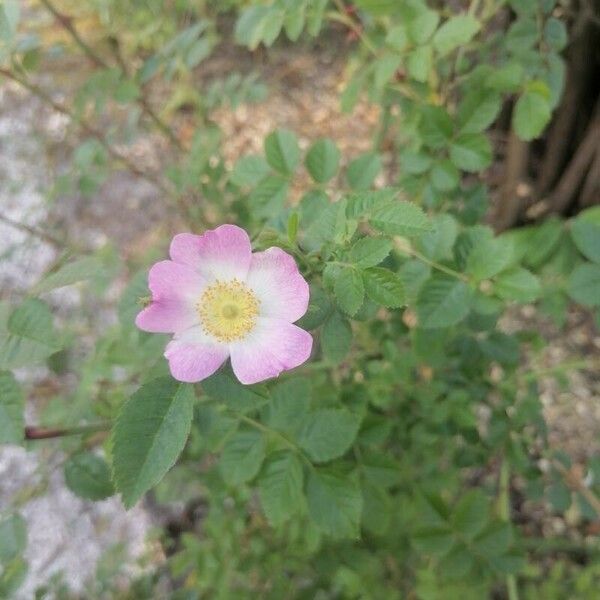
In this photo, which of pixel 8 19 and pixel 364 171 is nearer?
pixel 8 19

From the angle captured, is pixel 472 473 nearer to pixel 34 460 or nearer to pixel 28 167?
pixel 34 460

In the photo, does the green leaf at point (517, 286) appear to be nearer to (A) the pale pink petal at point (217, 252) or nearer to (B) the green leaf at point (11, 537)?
(A) the pale pink petal at point (217, 252)

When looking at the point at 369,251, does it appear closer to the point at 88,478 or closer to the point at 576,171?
the point at 88,478

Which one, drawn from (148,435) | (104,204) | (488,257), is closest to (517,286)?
(488,257)

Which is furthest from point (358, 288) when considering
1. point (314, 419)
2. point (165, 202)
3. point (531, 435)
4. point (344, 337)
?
point (165, 202)

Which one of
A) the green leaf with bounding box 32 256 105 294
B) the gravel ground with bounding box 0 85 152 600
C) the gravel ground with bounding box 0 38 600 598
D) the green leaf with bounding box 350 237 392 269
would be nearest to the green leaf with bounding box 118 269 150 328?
the green leaf with bounding box 32 256 105 294

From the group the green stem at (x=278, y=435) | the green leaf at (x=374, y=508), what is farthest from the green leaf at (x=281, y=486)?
the green leaf at (x=374, y=508)

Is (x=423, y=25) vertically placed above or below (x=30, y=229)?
above
